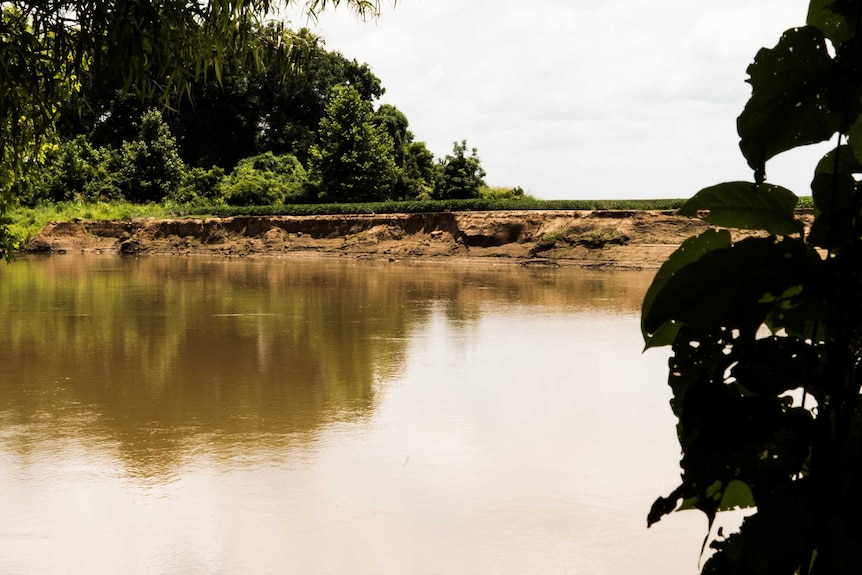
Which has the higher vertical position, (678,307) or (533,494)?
(678,307)

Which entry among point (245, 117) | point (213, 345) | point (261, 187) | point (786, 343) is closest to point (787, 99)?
point (786, 343)

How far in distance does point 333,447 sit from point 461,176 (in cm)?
3032

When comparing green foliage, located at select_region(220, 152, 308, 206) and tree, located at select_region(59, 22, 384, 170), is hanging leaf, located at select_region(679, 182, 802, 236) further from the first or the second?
tree, located at select_region(59, 22, 384, 170)

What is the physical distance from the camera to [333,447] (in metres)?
6.19

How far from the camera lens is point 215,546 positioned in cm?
430

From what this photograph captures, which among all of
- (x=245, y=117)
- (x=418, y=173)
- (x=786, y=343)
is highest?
(x=245, y=117)

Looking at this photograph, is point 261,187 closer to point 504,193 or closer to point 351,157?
point 351,157

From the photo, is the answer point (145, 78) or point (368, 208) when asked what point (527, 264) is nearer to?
point (368, 208)

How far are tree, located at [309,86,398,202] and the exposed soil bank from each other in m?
2.98

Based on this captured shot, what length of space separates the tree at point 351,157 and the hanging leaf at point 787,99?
3715 cm

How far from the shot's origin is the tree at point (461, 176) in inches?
1403

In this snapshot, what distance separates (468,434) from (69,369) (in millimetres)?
4661

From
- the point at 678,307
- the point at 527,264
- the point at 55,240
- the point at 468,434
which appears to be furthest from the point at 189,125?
the point at 678,307

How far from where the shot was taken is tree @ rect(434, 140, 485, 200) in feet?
117
